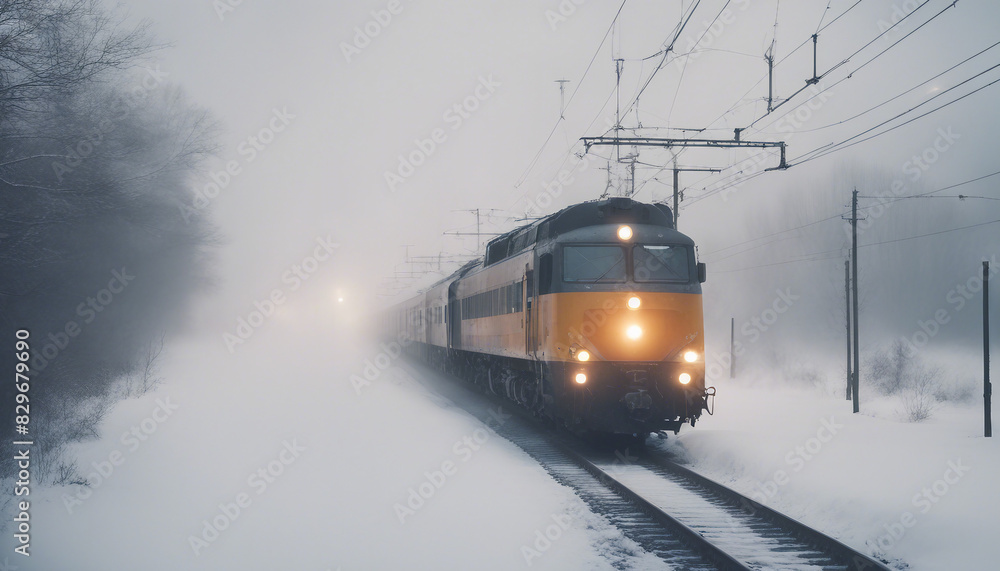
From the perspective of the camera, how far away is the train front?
11.8 metres

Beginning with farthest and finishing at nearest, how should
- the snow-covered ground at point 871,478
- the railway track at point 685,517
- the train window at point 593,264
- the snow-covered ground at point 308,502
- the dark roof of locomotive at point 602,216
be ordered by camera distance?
the dark roof of locomotive at point 602,216 → the train window at point 593,264 → the snow-covered ground at point 871,478 → the snow-covered ground at point 308,502 → the railway track at point 685,517

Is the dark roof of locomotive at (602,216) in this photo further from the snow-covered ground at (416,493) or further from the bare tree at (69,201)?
the bare tree at (69,201)

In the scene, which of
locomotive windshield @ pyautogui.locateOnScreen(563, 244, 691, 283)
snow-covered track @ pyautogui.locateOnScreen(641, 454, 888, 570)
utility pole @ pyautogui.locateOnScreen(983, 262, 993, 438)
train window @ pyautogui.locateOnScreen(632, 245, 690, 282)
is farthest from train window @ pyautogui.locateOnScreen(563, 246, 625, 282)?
utility pole @ pyautogui.locateOnScreen(983, 262, 993, 438)

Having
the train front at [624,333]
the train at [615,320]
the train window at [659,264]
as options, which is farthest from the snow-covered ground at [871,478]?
the train window at [659,264]

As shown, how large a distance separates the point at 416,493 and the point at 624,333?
443 centimetres

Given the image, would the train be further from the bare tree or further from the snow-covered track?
the bare tree

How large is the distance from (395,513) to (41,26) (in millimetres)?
7084

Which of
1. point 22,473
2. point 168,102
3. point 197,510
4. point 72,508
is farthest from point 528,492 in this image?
point 168,102

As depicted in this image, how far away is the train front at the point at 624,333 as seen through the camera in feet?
38.7

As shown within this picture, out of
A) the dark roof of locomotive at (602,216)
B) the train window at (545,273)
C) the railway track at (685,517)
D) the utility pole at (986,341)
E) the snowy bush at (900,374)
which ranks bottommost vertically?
the snowy bush at (900,374)

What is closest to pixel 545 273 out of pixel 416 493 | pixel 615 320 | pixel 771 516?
pixel 615 320

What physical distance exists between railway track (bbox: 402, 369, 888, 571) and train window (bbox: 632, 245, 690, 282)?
287 centimetres

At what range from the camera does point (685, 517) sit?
26.9 feet

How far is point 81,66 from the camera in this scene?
9609 mm
